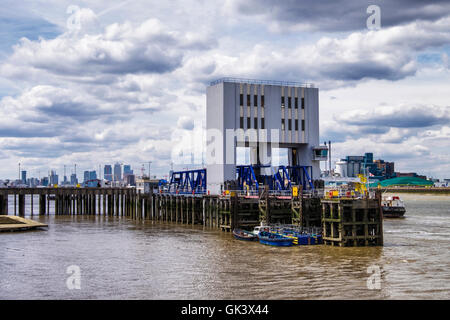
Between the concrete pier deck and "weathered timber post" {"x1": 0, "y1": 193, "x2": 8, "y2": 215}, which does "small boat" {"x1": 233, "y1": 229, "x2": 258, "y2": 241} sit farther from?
"weathered timber post" {"x1": 0, "y1": 193, "x2": 8, "y2": 215}

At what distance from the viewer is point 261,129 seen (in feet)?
262

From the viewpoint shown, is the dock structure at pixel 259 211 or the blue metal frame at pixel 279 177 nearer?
the dock structure at pixel 259 211

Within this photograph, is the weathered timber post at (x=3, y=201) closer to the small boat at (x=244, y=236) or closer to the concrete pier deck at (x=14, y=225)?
the concrete pier deck at (x=14, y=225)

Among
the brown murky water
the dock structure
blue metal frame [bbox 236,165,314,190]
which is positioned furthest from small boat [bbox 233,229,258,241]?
blue metal frame [bbox 236,165,314,190]

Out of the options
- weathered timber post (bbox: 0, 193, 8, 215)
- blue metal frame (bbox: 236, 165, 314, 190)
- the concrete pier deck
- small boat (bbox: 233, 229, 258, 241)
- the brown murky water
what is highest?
blue metal frame (bbox: 236, 165, 314, 190)

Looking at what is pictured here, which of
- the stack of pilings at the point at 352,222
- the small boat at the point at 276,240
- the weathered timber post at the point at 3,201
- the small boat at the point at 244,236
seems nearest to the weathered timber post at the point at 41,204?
the weathered timber post at the point at 3,201

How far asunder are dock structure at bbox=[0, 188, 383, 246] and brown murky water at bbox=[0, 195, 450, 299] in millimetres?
2665

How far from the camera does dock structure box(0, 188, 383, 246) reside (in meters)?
A: 53.7

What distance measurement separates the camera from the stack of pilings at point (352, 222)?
53250 millimetres

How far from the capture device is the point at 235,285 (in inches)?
1403

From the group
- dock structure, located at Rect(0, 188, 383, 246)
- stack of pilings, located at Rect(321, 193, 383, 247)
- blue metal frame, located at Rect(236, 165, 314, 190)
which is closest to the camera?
stack of pilings, located at Rect(321, 193, 383, 247)
